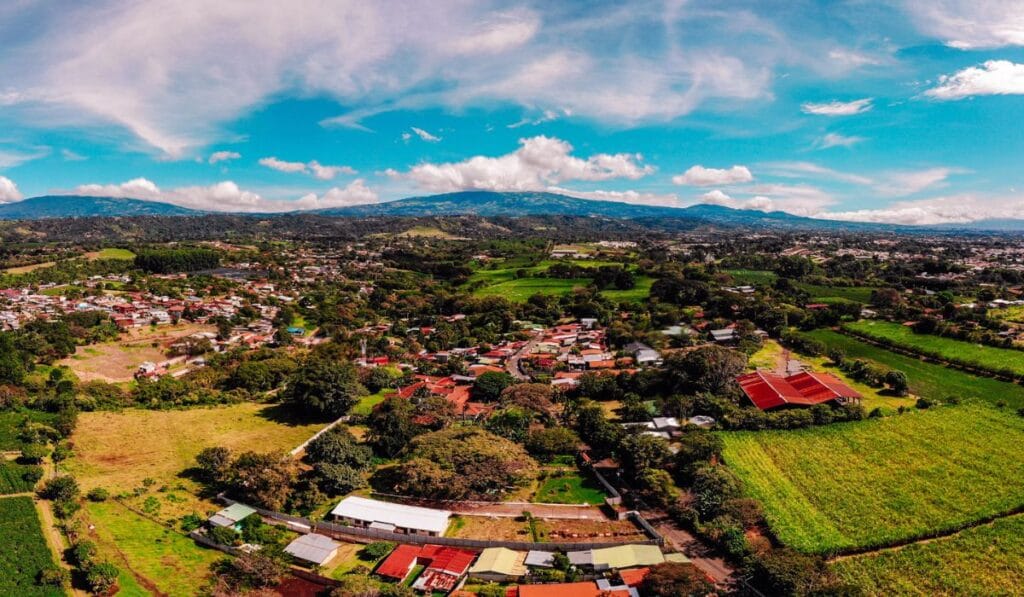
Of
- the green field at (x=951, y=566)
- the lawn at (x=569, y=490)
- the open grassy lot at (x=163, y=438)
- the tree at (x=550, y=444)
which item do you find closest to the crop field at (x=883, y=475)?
the green field at (x=951, y=566)

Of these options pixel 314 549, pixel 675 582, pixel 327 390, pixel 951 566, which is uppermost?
pixel 327 390

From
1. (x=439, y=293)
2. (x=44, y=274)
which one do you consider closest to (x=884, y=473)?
(x=439, y=293)

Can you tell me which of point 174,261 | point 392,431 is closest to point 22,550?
point 392,431

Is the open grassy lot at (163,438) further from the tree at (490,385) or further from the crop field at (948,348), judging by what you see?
the crop field at (948,348)

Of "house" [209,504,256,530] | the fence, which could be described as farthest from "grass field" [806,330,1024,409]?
"house" [209,504,256,530]

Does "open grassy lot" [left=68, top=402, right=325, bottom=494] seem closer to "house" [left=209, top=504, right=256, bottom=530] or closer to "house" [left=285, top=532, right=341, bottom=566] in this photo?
"house" [left=209, top=504, right=256, bottom=530]

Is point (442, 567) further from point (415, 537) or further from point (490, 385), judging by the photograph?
point (490, 385)
